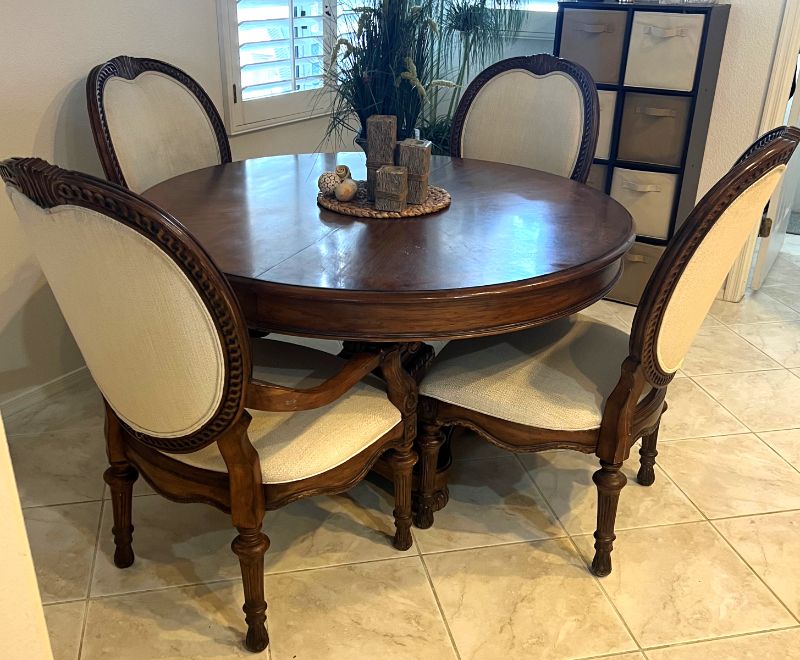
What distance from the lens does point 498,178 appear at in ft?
7.37

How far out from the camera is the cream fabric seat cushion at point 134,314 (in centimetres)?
123

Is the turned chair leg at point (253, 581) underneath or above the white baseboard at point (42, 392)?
above

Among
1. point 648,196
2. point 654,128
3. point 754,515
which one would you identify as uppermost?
point 654,128

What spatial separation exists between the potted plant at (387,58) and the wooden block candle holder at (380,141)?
7 centimetres

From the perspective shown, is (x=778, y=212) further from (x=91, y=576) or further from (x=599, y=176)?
(x=91, y=576)

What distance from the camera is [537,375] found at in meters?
1.78

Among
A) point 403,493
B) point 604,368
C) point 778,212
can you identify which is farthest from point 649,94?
point 403,493

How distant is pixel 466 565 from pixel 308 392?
0.70 m

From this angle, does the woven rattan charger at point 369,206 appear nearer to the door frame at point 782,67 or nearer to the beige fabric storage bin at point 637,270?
the beige fabric storage bin at point 637,270

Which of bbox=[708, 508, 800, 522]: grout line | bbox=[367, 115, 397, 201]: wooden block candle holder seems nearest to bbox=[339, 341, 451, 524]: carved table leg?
bbox=[367, 115, 397, 201]: wooden block candle holder

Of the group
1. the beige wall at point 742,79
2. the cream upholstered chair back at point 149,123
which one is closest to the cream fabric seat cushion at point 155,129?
the cream upholstered chair back at point 149,123

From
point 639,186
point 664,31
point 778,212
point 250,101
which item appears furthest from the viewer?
point 778,212

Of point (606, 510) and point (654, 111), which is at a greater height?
point (654, 111)

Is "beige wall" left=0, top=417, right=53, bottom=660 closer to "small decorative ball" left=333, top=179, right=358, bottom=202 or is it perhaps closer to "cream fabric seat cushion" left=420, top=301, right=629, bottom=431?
"cream fabric seat cushion" left=420, top=301, right=629, bottom=431
